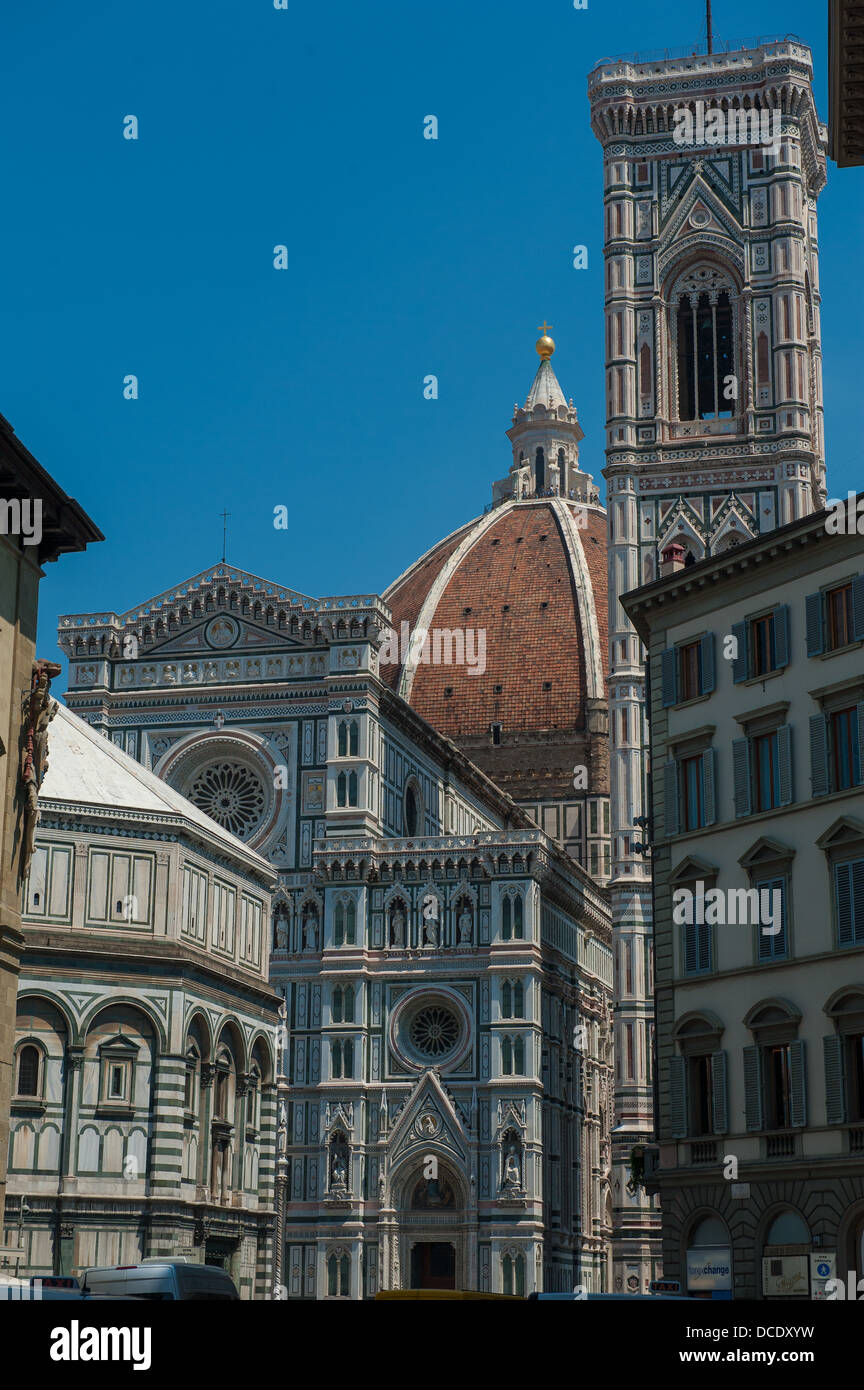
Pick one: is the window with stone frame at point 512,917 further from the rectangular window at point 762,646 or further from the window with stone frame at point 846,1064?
the window with stone frame at point 846,1064

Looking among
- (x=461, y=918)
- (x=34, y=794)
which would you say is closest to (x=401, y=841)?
(x=461, y=918)

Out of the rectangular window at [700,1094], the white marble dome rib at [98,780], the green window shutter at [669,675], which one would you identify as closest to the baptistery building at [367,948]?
the white marble dome rib at [98,780]

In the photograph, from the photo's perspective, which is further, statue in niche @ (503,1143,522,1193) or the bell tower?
the bell tower

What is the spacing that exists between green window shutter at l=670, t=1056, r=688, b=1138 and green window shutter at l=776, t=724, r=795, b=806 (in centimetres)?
546

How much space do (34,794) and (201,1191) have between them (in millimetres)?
14317

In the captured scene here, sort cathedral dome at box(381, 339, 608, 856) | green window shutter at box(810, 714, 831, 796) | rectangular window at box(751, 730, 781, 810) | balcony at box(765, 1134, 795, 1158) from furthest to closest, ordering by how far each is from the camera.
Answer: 1. cathedral dome at box(381, 339, 608, 856)
2. rectangular window at box(751, 730, 781, 810)
3. green window shutter at box(810, 714, 831, 796)
4. balcony at box(765, 1134, 795, 1158)

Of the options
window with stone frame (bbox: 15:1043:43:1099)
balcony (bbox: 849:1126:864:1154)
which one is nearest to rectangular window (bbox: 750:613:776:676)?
balcony (bbox: 849:1126:864:1154)

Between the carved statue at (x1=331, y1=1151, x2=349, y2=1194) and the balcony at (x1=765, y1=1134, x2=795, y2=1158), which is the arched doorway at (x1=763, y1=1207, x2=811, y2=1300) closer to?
the balcony at (x1=765, y1=1134, x2=795, y2=1158)

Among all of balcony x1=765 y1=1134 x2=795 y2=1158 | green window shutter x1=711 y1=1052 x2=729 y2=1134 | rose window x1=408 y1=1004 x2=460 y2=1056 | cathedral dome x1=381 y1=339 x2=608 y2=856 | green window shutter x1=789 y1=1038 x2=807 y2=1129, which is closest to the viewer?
green window shutter x1=789 y1=1038 x2=807 y2=1129

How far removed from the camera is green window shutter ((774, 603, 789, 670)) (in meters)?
37.6

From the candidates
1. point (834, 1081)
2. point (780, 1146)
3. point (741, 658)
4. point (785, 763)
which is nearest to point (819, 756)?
point (785, 763)

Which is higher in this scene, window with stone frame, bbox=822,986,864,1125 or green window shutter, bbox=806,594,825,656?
green window shutter, bbox=806,594,825,656

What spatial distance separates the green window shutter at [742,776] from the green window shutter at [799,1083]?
4.74 meters

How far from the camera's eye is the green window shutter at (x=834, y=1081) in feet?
112
